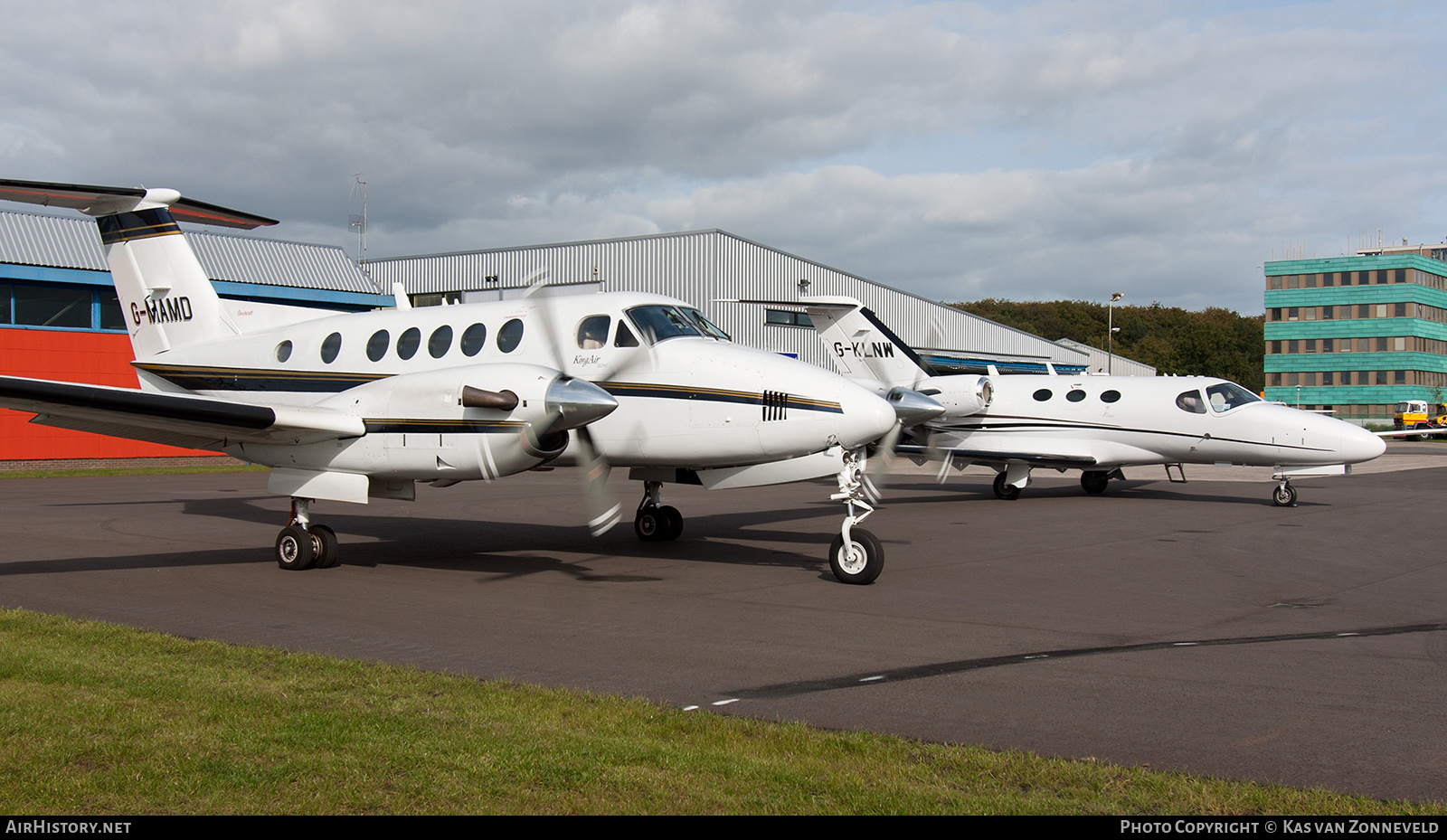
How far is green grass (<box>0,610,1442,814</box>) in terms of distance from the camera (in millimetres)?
4219

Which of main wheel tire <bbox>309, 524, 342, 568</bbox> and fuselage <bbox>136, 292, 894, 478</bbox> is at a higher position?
fuselage <bbox>136, 292, 894, 478</bbox>

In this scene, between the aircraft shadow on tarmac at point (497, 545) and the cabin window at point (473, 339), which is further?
the cabin window at point (473, 339)

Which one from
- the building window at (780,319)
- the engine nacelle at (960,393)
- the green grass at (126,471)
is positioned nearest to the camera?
the engine nacelle at (960,393)

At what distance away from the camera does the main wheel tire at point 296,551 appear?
→ 464 inches

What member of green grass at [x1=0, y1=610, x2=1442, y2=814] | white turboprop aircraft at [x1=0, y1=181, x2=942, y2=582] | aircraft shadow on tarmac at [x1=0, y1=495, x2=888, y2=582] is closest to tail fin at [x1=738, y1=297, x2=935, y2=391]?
aircraft shadow on tarmac at [x1=0, y1=495, x2=888, y2=582]

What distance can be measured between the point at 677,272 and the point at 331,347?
26.4 metres

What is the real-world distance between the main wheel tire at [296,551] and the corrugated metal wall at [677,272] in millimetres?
25376

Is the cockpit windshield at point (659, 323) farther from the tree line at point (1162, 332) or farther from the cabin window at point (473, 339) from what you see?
the tree line at point (1162, 332)

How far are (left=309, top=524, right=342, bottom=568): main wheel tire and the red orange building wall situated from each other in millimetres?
20064

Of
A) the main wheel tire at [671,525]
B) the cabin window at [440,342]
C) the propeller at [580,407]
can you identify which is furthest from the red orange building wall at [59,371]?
the propeller at [580,407]

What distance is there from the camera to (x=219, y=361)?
1416 cm

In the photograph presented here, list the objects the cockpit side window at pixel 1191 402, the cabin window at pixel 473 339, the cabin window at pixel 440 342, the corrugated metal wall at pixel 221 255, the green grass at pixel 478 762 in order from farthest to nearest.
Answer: the corrugated metal wall at pixel 221 255, the cockpit side window at pixel 1191 402, the cabin window at pixel 440 342, the cabin window at pixel 473 339, the green grass at pixel 478 762

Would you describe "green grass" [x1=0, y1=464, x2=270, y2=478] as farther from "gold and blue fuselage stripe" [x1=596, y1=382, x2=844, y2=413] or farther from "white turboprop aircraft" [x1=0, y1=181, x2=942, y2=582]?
"gold and blue fuselage stripe" [x1=596, y1=382, x2=844, y2=413]

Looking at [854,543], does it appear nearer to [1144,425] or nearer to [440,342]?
[440,342]
